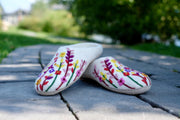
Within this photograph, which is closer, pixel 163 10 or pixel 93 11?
pixel 163 10

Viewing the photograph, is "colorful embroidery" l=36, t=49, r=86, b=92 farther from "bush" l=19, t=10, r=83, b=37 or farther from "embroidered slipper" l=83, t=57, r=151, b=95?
"bush" l=19, t=10, r=83, b=37

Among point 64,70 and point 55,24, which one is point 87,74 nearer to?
point 64,70

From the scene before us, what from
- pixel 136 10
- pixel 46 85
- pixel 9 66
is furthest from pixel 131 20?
pixel 46 85

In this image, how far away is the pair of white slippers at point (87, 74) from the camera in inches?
54.1

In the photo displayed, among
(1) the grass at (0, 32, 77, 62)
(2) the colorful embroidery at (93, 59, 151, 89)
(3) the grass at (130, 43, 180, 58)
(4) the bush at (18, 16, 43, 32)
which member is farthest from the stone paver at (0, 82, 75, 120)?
(4) the bush at (18, 16, 43, 32)

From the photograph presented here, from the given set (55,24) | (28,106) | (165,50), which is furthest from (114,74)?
(55,24)

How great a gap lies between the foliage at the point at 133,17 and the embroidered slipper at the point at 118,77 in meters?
3.86

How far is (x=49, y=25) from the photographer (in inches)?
750

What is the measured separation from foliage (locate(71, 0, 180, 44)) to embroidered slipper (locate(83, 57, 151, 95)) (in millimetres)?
3861

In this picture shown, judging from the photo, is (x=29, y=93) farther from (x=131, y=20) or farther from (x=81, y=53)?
(x=131, y=20)

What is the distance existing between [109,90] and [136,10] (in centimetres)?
477

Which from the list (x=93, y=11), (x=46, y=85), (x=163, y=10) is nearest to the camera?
(x=46, y=85)

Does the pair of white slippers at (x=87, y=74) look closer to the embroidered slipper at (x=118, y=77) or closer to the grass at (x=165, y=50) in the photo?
the embroidered slipper at (x=118, y=77)

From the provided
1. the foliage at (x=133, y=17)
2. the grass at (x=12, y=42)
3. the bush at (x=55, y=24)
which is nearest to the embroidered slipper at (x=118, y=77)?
the grass at (x=12, y=42)
